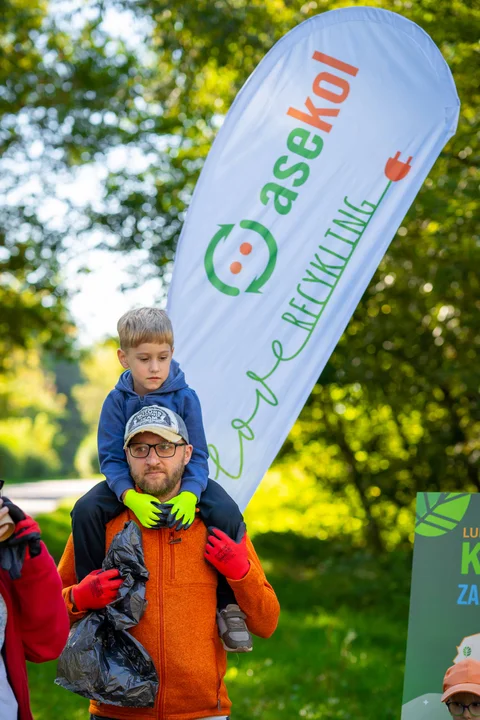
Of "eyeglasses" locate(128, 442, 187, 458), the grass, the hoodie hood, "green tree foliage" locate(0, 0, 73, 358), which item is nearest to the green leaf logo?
the hoodie hood

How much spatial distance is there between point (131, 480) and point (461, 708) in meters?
1.41

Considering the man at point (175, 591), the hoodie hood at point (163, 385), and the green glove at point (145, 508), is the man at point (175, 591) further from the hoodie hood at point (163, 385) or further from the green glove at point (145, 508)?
the hoodie hood at point (163, 385)

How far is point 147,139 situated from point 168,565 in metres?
8.57

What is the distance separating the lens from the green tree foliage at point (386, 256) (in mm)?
7699

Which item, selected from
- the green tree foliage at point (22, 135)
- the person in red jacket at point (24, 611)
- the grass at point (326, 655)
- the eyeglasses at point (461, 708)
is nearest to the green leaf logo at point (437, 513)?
the eyeglasses at point (461, 708)

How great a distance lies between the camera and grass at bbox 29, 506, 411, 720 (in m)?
5.92

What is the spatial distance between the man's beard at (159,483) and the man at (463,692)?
1258mm

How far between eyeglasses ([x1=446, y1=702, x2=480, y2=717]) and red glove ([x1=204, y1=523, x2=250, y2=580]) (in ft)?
3.25

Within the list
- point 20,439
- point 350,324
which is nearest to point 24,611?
point 350,324

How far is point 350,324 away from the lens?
31.1 feet

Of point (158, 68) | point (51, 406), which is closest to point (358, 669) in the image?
point (158, 68)

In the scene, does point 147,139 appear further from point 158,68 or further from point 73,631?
point 73,631

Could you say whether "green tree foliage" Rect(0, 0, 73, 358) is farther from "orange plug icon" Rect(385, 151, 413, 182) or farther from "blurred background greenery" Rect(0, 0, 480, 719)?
"orange plug icon" Rect(385, 151, 413, 182)

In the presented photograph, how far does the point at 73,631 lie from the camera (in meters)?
2.76
